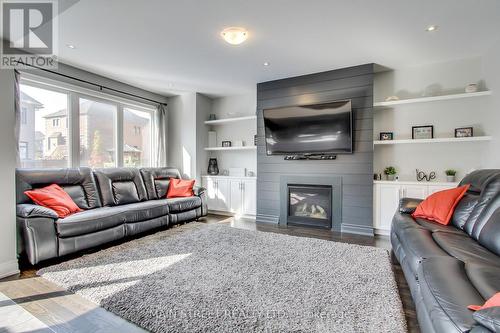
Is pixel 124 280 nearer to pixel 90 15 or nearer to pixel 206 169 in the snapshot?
pixel 90 15

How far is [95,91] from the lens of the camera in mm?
4188

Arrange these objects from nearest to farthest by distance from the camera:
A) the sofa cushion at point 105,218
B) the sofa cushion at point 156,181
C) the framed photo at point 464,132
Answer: the sofa cushion at point 105,218 < the framed photo at point 464,132 < the sofa cushion at point 156,181

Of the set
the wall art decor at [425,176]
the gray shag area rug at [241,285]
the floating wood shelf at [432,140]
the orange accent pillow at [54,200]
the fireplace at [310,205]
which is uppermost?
the floating wood shelf at [432,140]

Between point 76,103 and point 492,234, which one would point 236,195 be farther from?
point 492,234

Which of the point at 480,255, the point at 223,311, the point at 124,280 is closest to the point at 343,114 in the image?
the point at 480,255

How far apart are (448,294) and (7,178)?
377 centimetres

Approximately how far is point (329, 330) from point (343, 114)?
3116 mm

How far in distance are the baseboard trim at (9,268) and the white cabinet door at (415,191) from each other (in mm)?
4834

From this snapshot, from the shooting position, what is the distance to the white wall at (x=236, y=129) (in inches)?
209

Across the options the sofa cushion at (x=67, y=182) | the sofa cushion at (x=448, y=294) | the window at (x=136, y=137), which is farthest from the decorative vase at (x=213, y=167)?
the sofa cushion at (x=448, y=294)


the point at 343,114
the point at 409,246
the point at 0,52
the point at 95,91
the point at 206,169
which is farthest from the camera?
the point at 206,169

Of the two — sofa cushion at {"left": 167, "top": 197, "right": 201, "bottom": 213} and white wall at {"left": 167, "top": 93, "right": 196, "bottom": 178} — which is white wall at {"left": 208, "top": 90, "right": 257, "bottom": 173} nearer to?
white wall at {"left": 167, "top": 93, "right": 196, "bottom": 178}

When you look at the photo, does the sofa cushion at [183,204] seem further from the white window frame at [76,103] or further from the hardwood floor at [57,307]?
the hardwood floor at [57,307]

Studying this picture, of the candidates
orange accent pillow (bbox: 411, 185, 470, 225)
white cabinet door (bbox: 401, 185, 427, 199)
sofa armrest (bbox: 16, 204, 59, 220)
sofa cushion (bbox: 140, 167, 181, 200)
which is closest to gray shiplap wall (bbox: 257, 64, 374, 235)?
white cabinet door (bbox: 401, 185, 427, 199)
